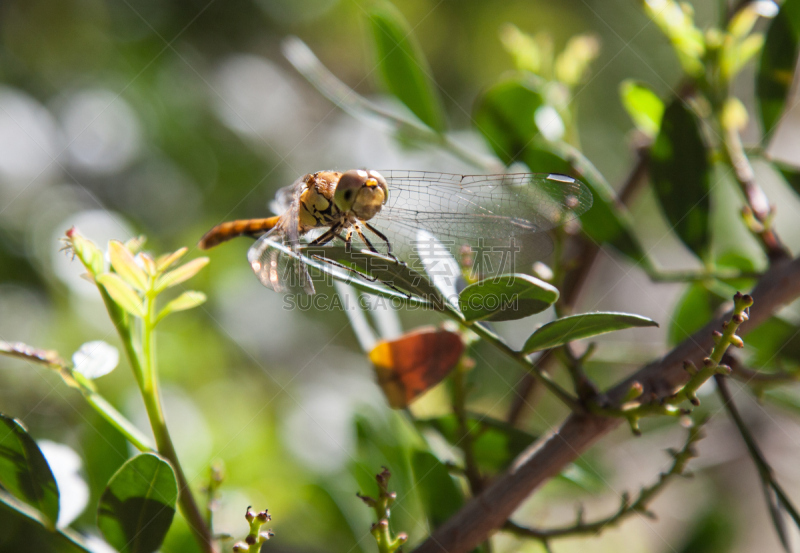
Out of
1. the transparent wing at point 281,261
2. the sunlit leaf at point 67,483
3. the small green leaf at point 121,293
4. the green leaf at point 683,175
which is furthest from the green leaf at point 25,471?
the green leaf at point 683,175

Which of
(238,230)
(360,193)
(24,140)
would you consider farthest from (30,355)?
(24,140)

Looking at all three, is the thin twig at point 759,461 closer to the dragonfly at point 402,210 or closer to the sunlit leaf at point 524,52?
the dragonfly at point 402,210

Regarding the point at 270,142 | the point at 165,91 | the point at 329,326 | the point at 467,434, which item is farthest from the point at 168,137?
the point at 467,434

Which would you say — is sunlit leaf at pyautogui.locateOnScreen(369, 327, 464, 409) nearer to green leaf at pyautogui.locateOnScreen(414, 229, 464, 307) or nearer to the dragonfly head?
green leaf at pyautogui.locateOnScreen(414, 229, 464, 307)

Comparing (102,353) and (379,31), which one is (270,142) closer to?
(379,31)

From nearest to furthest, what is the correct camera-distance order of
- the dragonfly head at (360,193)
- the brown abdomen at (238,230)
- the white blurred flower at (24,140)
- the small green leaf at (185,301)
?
the small green leaf at (185,301) < the brown abdomen at (238,230) < the dragonfly head at (360,193) < the white blurred flower at (24,140)

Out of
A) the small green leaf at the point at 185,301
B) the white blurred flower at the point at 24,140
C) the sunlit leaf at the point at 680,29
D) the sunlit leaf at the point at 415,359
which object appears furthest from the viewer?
the white blurred flower at the point at 24,140

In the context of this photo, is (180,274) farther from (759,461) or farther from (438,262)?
(759,461)
